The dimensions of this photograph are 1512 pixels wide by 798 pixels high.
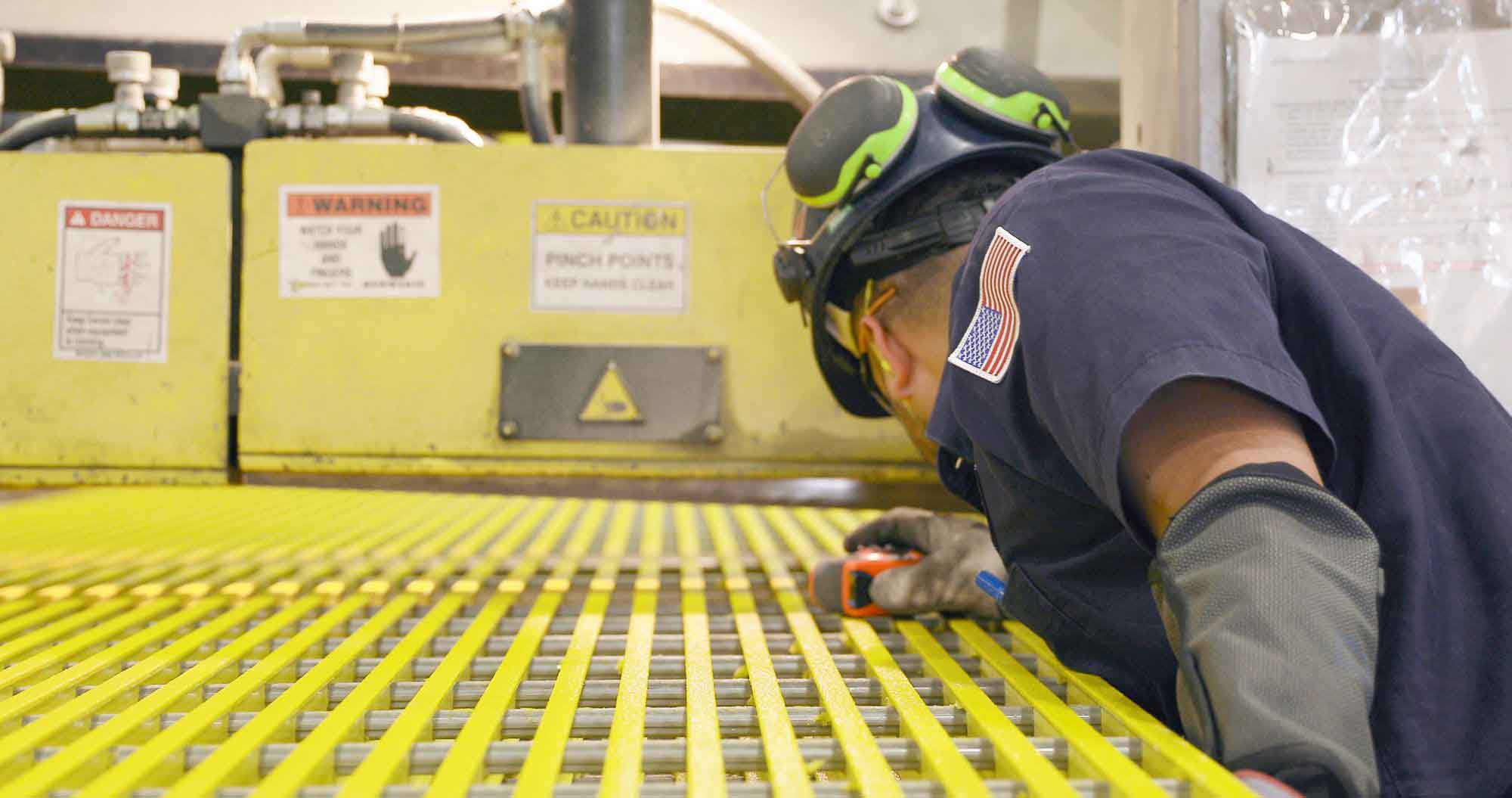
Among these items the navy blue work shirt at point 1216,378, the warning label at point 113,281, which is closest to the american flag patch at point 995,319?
the navy blue work shirt at point 1216,378

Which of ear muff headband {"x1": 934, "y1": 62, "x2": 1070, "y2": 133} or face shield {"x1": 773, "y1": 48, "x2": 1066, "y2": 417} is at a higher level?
ear muff headband {"x1": 934, "y1": 62, "x2": 1070, "y2": 133}

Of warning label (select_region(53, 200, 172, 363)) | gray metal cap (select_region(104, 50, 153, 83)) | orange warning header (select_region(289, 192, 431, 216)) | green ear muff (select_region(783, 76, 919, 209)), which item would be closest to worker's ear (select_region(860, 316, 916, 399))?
green ear muff (select_region(783, 76, 919, 209))

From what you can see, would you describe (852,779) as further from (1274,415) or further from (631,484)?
(631,484)

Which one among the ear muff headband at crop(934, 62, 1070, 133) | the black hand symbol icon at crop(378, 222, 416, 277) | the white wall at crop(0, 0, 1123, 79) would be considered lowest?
the black hand symbol icon at crop(378, 222, 416, 277)

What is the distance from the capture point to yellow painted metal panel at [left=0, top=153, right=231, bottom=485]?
5.39ft

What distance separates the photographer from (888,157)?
4.25 ft

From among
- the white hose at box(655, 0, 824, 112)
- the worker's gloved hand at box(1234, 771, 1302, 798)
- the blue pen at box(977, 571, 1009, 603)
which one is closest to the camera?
the worker's gloved hand at box(1234, 771, 1302, 798)

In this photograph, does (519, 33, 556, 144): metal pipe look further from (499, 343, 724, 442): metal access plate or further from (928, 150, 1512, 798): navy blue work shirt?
(928, 150, 1512, 798): navy blue work shirt

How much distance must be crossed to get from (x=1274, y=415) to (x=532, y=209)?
3.74ft

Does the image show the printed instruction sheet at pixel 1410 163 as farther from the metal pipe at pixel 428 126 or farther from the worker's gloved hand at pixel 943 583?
the metal pipe at pixel 428 126

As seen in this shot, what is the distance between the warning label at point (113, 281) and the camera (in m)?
1.64

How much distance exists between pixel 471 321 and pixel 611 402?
22 centimetres

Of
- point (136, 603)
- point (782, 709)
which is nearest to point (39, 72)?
point (136, 603)

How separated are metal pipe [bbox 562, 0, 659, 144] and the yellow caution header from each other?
185 millimetres
